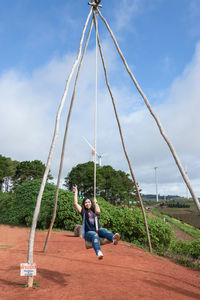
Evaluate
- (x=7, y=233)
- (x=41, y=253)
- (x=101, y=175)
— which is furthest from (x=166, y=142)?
(x=101, y=175)

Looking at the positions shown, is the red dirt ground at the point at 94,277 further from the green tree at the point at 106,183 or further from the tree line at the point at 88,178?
the green tree at the point at 106,183

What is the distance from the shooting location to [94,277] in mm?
5668

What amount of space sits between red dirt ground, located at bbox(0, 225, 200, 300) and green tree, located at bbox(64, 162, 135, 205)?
3195 centimetres

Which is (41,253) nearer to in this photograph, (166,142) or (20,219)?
(166,142)

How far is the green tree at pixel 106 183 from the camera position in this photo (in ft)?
135

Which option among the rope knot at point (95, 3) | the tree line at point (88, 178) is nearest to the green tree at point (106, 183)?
the tree line at point (88, 178)

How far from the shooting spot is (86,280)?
546 centimetres

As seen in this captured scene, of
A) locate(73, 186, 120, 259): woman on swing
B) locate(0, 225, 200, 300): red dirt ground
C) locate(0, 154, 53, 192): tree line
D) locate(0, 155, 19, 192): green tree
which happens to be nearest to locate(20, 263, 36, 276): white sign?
locate(0, 225, 200, 300): red dirt ground

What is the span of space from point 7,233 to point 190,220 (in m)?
38.2

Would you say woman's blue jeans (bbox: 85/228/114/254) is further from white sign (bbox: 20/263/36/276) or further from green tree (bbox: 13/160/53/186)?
green tree (bbox: 13/160/53/186)

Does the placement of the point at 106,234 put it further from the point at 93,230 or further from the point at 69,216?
the point at 69,216

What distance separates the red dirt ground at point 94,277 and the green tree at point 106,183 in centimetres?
3195

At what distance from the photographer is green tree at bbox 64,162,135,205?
135 ft

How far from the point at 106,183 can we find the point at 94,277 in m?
36.0
